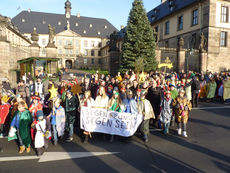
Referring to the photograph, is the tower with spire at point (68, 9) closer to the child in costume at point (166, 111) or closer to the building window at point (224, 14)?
the building window at point (224, 14)

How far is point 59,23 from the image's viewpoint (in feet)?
229

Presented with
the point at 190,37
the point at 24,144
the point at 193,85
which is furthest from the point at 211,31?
the point at 24,144

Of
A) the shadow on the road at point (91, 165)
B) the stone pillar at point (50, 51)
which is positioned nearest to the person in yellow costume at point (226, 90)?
the shadow on the road at point (91, 165)

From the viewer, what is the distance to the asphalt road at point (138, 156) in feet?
13.5

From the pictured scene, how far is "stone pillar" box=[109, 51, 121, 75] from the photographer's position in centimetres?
2297

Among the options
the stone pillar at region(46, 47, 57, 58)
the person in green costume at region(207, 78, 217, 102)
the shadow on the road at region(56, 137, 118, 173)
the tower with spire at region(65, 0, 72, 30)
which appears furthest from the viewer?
the tower with spire at region(65, 0, 72, 30)

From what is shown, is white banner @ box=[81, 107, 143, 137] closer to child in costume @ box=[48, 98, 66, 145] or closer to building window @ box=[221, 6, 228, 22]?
child in costume @ box=[48, 98, 66, 145]

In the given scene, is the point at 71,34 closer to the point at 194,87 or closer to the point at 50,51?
the point at 50,51

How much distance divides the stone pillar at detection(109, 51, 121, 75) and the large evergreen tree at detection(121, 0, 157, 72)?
6.02 ft

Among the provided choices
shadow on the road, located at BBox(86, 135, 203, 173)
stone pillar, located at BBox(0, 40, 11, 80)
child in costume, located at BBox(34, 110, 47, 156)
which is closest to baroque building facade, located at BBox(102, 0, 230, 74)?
stone pillar, located at BBox(0, 40, 11, 80)

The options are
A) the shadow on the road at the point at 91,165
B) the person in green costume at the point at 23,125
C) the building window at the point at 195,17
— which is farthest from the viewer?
the building window at the point at 195,17

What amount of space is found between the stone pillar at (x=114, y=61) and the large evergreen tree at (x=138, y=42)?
6.02 feet

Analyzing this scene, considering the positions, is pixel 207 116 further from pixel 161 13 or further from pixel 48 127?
pixel 161 13

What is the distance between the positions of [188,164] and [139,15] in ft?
66.3
